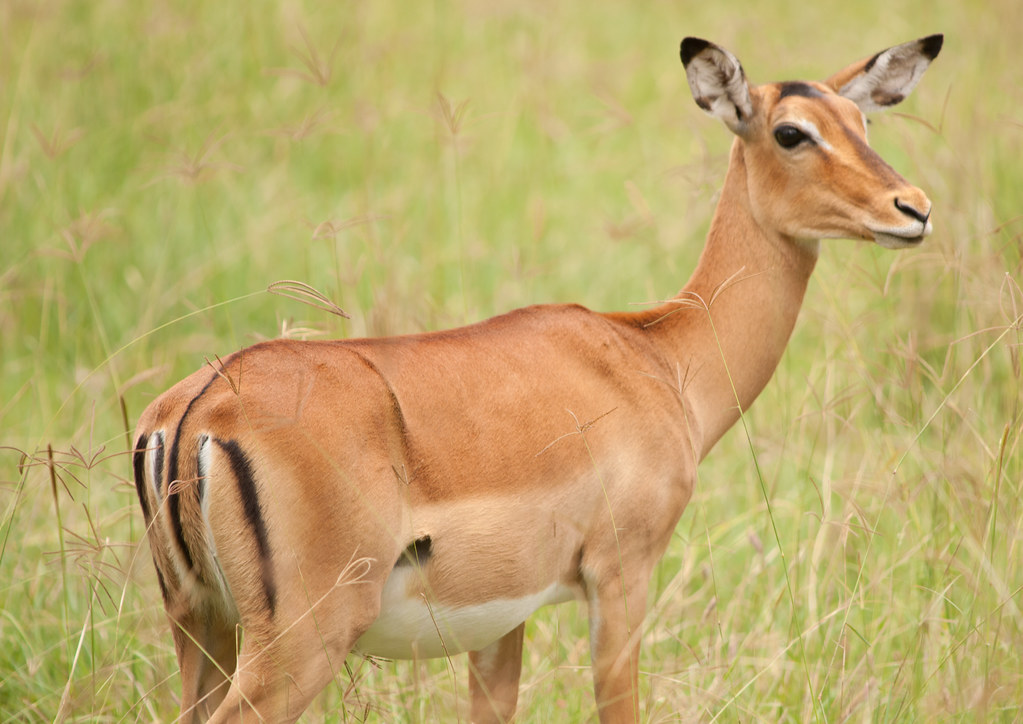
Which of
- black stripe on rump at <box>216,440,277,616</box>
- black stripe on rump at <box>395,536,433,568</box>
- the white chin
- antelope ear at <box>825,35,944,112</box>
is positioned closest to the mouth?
the white chin

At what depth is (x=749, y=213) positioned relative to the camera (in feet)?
12.0

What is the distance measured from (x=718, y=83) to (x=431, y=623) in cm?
196

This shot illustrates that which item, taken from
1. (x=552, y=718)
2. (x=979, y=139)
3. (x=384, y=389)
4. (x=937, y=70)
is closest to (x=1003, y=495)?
(x=552, y=718)

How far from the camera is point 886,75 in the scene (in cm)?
398

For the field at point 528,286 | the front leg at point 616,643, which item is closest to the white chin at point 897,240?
the field at point 528,286

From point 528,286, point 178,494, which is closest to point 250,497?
point 178,494

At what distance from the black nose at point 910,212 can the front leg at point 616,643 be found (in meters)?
1.30

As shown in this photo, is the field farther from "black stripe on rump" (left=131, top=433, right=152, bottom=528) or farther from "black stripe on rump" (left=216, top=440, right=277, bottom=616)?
"black stripe on rump" (left=216, top=440, right=277, bottom=616)

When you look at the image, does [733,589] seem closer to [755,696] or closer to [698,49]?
[755,696]

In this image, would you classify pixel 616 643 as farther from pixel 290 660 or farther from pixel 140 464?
pixel 140 464

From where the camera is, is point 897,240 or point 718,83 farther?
point 718,83

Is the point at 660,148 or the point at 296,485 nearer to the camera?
the point at 296,485

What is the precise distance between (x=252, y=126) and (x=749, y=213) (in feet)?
16.2

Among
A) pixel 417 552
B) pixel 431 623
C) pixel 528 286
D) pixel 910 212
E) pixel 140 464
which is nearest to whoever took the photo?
pixel 140 464
